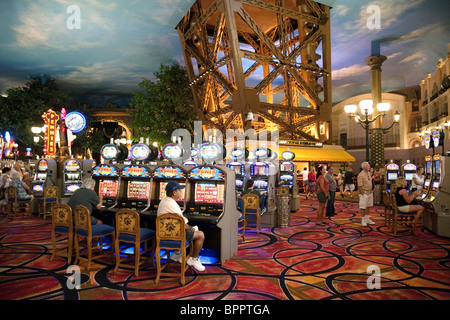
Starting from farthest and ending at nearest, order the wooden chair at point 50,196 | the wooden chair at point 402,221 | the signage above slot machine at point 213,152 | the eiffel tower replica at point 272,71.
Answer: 1. the eiffel tower replica at point 272,71
2. the wooden chair at point 50,196
3. the wooden chair at point 402,221
4. the signage above slot machine at point 213,152

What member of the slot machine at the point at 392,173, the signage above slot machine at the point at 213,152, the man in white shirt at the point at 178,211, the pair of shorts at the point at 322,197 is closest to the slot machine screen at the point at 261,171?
the pair of shorts at the point at 322,197

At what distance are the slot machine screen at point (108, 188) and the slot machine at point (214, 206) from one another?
1.76m

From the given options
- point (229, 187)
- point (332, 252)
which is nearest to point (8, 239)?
point (229, 187)

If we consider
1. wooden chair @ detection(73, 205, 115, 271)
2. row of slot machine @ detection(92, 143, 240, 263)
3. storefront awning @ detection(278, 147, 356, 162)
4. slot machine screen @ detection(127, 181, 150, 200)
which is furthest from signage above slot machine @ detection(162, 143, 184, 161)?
storefront awning @ detection(278, 147, 356, 162)

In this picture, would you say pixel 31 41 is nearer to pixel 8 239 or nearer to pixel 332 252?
pixel 8 239

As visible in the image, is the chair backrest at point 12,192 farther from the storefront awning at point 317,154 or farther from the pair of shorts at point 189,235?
the storefront awning at point 317,154

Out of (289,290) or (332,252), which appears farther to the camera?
(332,252)

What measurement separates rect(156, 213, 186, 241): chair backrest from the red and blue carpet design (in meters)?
0.62

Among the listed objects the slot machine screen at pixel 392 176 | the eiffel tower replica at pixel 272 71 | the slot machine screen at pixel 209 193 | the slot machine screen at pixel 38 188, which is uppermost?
the eiffel tower replica at pixel 272 71

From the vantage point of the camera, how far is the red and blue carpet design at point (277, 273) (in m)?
3.64

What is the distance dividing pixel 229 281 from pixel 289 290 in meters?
0.82

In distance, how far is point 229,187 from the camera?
16.5 ft

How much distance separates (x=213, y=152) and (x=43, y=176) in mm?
7256

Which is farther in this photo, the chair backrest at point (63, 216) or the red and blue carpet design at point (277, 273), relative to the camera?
the chair backrest at point (63, 216)
